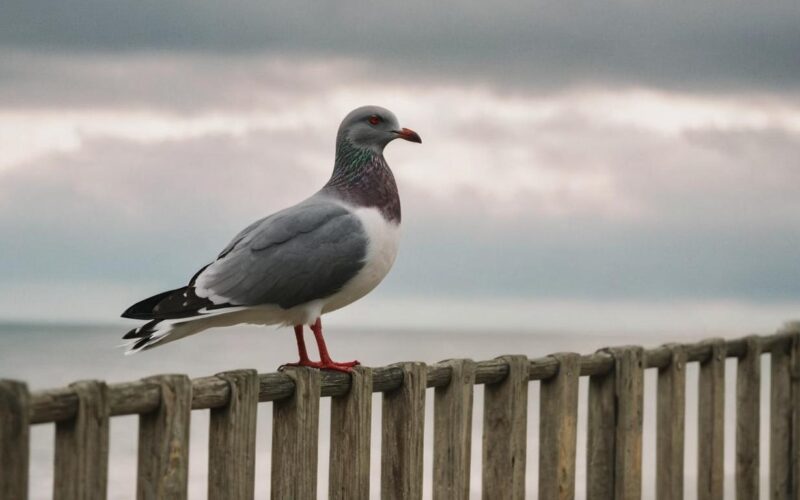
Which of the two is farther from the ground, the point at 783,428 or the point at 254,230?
the point at 254,230

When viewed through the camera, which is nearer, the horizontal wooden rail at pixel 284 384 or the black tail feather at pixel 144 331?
the horizontal wooden rail at pixel 284 384

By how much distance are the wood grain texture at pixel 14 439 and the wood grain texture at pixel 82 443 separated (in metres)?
0.18

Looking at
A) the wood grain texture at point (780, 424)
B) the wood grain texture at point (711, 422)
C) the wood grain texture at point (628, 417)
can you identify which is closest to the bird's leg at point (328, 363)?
the wood grain texture at point (628, 417)

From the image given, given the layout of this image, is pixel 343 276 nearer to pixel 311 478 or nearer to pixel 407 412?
pixel 407 412

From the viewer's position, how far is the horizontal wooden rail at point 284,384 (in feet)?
10.7

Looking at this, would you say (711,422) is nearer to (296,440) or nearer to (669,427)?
(669,427)

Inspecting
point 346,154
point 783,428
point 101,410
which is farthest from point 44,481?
point 101,410

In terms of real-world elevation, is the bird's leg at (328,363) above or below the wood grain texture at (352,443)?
above

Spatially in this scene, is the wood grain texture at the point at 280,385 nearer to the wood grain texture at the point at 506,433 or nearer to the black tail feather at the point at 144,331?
the wood grain texture at the point at 506,433

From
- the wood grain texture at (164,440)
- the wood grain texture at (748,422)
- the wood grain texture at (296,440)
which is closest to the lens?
the wood grain texture at (164,440)

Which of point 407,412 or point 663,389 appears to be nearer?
point 407,412

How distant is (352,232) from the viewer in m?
4.98

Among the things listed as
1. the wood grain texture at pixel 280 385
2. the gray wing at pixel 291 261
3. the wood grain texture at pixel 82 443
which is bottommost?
the wood grain texture at pixel 82 443

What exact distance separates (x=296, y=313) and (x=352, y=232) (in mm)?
414
